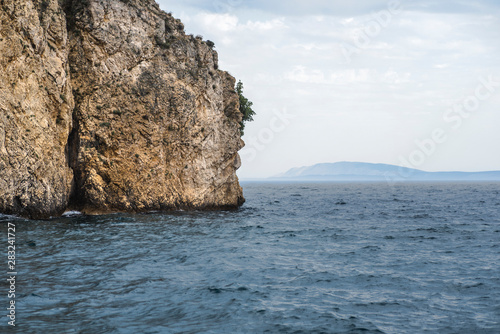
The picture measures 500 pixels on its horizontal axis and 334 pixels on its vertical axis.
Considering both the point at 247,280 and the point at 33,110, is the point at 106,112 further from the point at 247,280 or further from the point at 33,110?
the point at 247,280

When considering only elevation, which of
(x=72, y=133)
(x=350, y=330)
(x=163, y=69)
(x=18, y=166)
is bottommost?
(x=350, y=330)

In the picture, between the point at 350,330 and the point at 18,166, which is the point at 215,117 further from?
the point at 350,330

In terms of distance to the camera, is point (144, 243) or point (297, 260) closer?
point (297, 260)

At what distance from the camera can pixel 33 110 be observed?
28.4 meters

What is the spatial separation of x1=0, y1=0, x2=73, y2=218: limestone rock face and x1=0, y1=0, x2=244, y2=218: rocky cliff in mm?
73

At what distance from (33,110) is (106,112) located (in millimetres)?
6769

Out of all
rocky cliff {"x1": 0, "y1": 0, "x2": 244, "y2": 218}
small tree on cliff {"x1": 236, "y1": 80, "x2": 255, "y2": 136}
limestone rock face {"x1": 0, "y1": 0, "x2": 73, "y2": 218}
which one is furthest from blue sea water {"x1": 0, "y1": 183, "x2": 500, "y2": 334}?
small tree on cliff {"x1": 236, "y1": 80, "x2": 255, "y2": 136}

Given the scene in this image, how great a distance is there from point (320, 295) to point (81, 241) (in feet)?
44.7

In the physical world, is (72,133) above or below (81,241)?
above

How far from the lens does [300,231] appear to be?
2909 centimetres

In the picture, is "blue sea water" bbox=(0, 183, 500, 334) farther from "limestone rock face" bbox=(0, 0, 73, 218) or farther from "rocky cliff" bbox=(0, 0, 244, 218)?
"rocky cliff" bbox=(0, 0, 244, 218)

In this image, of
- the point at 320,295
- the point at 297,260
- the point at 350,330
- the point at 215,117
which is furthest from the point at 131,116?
the point at 350,330

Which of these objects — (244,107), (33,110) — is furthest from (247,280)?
(244,107)

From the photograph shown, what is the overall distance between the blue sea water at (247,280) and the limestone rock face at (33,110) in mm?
2415
